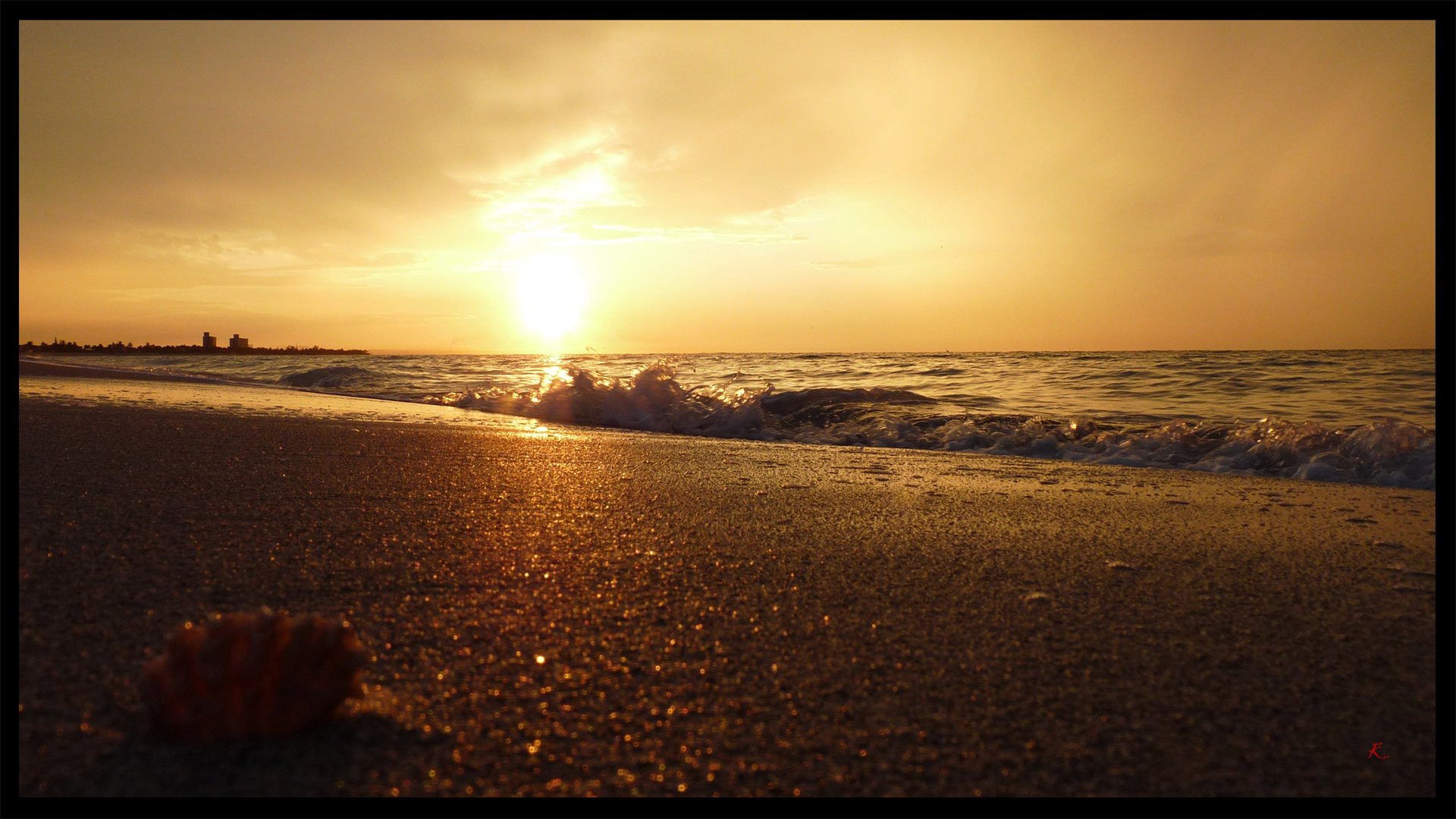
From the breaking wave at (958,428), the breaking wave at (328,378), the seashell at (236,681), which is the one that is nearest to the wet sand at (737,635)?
the seashell at (236,681)

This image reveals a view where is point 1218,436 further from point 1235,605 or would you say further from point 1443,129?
point 1235,605

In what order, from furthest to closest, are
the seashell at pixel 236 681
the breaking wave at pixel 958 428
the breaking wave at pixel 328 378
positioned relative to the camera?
the breaking wave at pixel 328 378 < the breaking wave at pixel 958 428 < the seashell at pixel 236 681

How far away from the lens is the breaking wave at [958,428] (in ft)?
16.6

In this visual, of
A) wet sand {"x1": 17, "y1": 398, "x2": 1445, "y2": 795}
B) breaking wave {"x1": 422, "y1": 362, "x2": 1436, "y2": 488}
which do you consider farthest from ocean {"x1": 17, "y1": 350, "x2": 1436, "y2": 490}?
wet sand {"x1": 17, "y1": 398, "x2": 1445, "y2": 795}

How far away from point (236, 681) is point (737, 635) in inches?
36.6

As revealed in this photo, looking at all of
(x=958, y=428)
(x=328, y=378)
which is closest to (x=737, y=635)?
(x=958, y=428)

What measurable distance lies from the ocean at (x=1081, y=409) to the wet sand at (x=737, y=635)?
2.08 metres

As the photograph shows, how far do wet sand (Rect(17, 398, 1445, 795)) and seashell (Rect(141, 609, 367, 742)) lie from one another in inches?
1.4

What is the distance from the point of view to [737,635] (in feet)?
5.54

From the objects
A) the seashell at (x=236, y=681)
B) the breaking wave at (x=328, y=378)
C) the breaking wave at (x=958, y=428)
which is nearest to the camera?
the seashell at (x=236, y=681)

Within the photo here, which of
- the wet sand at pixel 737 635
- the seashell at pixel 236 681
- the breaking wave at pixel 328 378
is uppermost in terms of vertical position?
the breaking wave at pixel 328 378

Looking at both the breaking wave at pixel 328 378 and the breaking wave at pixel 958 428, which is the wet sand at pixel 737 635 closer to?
the breaking wave at pixel 958 428

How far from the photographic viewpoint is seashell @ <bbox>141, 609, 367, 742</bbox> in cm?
113

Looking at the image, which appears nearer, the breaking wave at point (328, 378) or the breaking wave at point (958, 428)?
the breaking wave at point (958, 428)
